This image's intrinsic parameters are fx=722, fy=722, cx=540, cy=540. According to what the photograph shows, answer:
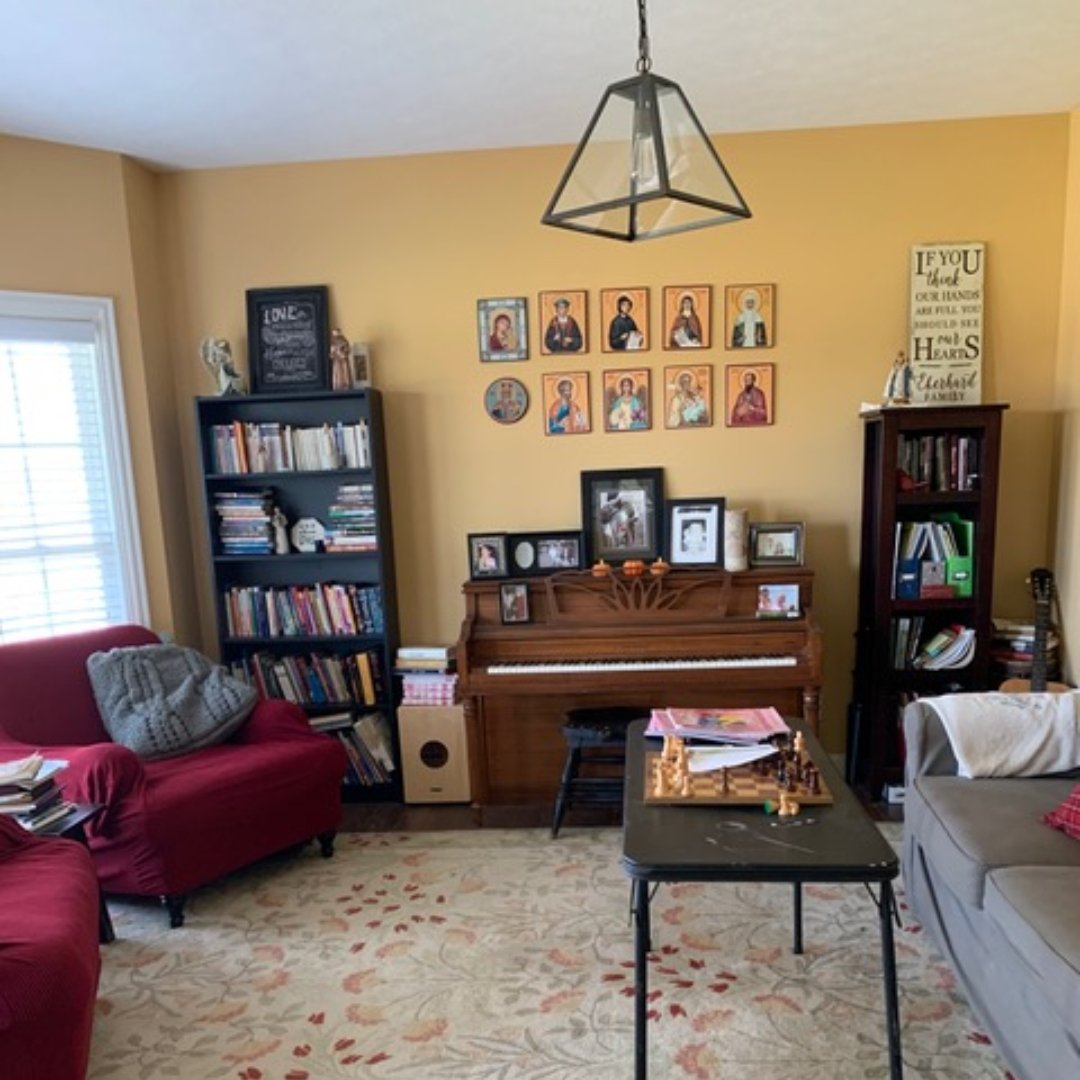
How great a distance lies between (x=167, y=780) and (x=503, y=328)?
2163mm

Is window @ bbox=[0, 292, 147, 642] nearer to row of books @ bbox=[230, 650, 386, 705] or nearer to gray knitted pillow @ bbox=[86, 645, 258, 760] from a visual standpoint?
gray knitted pillow @ bbox=[86, 645, 258, 760]

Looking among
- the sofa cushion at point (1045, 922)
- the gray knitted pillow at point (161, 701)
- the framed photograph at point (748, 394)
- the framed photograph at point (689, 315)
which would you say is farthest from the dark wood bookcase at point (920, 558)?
the gray knitted pillow at point (161, 701)

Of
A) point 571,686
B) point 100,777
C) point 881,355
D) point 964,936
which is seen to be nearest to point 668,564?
point 571,686

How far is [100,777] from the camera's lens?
7.29 feet

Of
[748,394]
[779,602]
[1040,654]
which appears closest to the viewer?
[1040,654]

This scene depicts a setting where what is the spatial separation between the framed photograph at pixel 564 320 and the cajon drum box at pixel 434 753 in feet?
5.32

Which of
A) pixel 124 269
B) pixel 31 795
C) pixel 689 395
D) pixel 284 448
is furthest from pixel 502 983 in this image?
pixel 124 269

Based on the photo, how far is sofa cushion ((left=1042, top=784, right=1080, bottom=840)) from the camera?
1757 mm

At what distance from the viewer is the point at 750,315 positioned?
10.1 ft

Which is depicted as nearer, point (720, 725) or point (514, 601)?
point (720, 725)

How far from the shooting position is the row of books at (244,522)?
313 centimetres

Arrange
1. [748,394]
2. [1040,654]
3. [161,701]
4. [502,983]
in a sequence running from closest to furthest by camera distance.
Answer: [502,983] → [161,701] → [1040,654] → [748,394]

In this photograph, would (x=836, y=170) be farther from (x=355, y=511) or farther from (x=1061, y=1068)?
(x=1061, y=1068)

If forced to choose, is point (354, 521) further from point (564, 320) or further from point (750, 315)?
point (750, 315)
